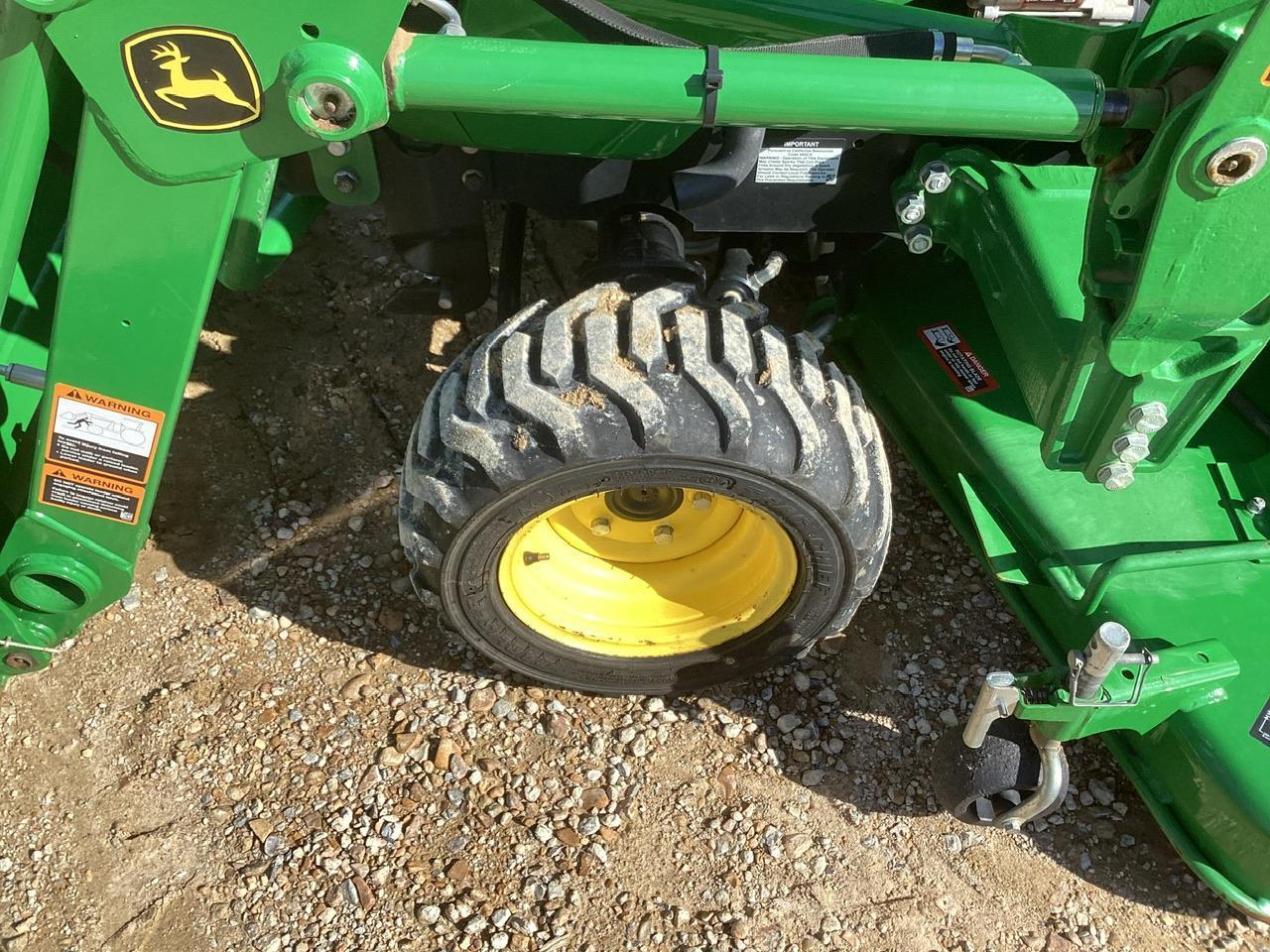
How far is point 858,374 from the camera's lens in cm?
316

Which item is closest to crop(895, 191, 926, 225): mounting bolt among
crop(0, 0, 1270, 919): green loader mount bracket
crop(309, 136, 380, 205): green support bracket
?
crop(0, 0, 1270, 919): green loader mount bracket

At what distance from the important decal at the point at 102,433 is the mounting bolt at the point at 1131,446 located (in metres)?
1.83

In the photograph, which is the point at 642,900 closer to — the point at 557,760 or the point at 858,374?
the point at 557,760

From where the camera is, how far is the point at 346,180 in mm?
2496

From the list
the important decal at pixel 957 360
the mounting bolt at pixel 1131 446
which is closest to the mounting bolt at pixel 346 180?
the important decal at pixel 957 360

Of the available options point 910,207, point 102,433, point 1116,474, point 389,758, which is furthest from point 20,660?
point 1116,474

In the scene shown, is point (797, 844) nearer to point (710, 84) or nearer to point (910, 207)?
point (910, 207)

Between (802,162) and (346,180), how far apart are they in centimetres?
104

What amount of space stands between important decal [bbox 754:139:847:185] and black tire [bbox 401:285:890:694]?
0.40 metres

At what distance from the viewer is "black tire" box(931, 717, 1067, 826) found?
2.40 meters

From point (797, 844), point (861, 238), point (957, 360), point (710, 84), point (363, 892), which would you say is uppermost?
point (710, 84)

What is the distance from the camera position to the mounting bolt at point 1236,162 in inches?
63.2

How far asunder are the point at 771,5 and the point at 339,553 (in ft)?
5.79

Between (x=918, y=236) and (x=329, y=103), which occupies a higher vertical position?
(x=329, y=103)
